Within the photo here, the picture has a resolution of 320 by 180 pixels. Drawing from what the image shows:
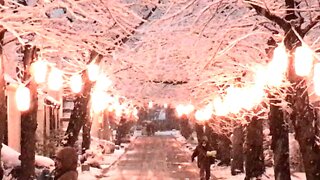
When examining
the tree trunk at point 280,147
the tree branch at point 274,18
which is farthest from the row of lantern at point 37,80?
the tree trunk at point 280,147

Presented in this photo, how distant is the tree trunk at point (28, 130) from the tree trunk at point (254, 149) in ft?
31.5

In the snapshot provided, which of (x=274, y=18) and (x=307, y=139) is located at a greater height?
(x=274, y=18)

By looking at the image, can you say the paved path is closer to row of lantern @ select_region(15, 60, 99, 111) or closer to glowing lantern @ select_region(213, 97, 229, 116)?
glowing lantern @ select_region(213, 97, 229, 116)

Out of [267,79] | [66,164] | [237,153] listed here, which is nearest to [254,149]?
[237,153]

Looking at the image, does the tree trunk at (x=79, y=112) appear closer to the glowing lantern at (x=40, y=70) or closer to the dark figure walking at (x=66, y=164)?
the glowing lantern at (x=40, y=70)

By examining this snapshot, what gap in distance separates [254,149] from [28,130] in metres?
9.99

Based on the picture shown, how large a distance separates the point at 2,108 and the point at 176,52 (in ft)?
36.6

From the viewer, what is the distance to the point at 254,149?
22531 millimetres

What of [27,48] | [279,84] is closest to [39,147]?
[27,48]

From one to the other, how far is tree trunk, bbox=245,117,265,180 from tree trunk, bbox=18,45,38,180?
9.59 metres

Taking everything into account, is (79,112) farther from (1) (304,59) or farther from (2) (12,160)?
(1) (304,59)

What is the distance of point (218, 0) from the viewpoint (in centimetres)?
1238

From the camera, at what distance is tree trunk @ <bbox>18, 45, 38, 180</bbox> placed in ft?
50.5

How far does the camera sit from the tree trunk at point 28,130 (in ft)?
50.5
